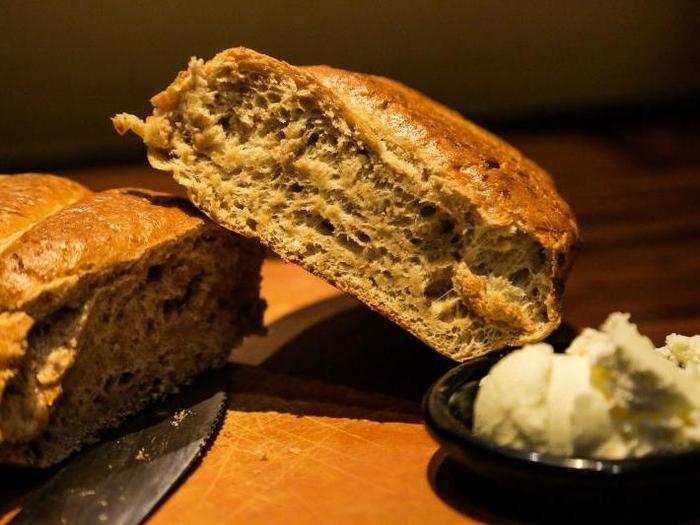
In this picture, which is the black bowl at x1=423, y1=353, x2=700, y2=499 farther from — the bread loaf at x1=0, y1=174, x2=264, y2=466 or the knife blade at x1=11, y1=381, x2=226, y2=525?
the bread loaf at x1=0, y1=174, x2=264, y2=466

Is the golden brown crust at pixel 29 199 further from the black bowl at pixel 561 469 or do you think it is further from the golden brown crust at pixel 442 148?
the black bowl at pixel 561 469

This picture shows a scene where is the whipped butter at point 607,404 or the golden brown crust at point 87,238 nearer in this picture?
the whipped butter at point 607,404

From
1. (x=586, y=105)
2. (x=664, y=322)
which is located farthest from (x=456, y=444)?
(x=586, y=105)

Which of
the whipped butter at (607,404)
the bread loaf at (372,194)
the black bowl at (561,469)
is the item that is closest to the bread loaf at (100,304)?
the bread loaf at (372,194)

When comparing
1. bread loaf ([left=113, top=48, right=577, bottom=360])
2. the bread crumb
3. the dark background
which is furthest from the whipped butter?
the dark background

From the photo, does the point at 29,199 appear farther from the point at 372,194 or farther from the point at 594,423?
the point at 594,423
